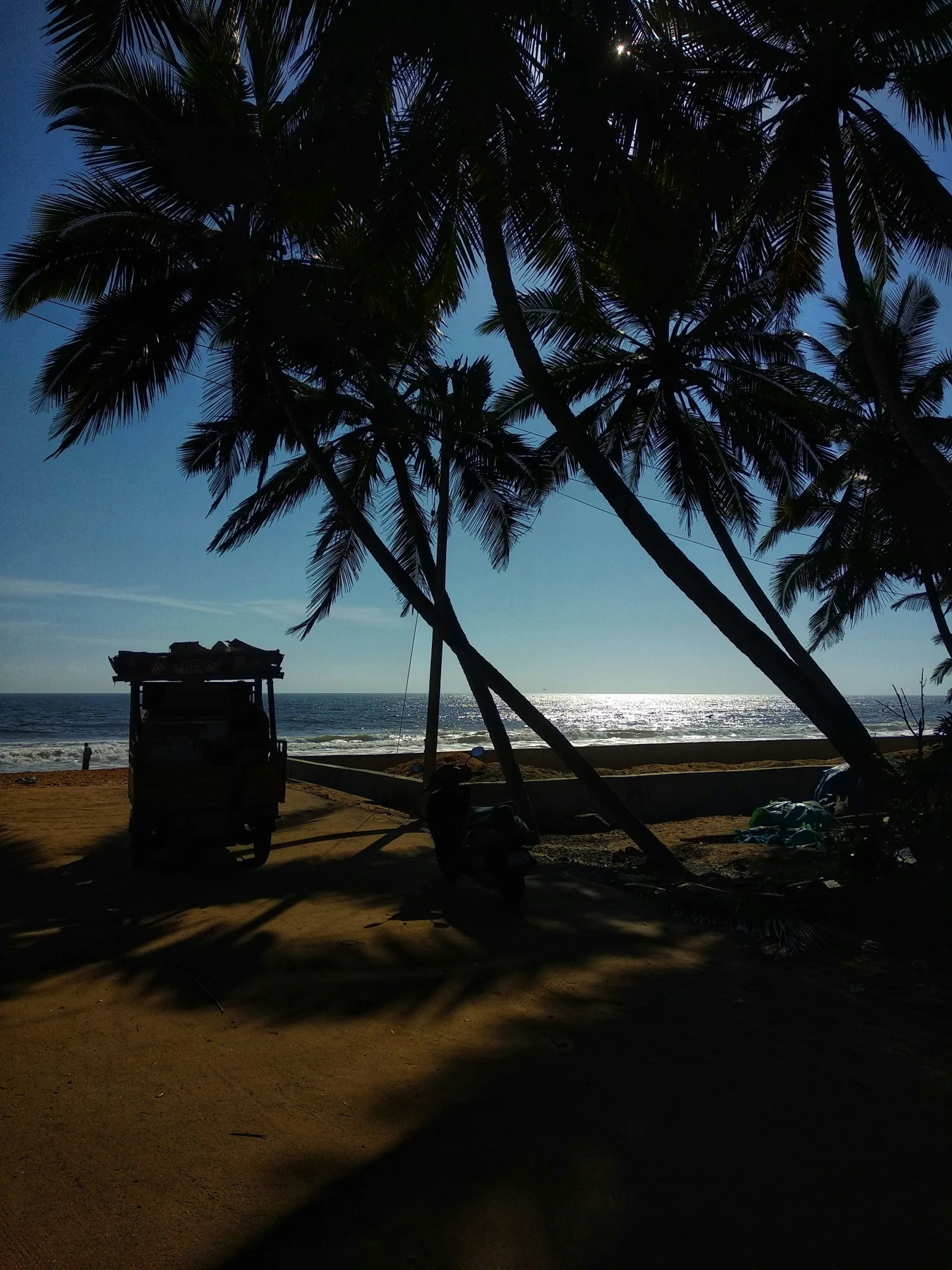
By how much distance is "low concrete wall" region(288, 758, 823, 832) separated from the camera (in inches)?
544

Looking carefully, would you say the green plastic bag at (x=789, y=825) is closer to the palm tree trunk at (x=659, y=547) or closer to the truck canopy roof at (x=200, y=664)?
the palm tree trunk at (x=659, y=547)

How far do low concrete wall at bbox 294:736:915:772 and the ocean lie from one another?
265 centimetres

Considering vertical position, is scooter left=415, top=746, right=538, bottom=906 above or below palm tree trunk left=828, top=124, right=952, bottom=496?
below

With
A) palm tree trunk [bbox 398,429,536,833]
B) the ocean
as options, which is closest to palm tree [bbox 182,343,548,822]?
palm tree trunk [bbox 398,429,536,833]

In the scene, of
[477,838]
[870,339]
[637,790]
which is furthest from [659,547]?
[637,790]

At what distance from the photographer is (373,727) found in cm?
6022

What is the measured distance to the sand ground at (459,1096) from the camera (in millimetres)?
2635

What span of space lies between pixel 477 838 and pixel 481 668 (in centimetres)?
377

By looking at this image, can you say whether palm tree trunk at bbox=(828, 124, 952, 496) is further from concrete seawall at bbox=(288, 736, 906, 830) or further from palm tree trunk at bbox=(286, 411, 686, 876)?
concrete seawall at bbox=(288, 736, 906, 830)

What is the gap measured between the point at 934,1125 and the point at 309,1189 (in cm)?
243

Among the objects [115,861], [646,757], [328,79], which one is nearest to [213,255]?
[328,79]

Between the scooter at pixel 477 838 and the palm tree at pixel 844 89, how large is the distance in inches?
195

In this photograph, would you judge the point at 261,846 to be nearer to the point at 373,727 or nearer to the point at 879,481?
the point at 879,481

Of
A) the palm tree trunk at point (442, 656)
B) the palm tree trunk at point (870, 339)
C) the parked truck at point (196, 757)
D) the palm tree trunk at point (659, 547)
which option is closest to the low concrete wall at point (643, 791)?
the palm tree trunk at point (442, 656)
